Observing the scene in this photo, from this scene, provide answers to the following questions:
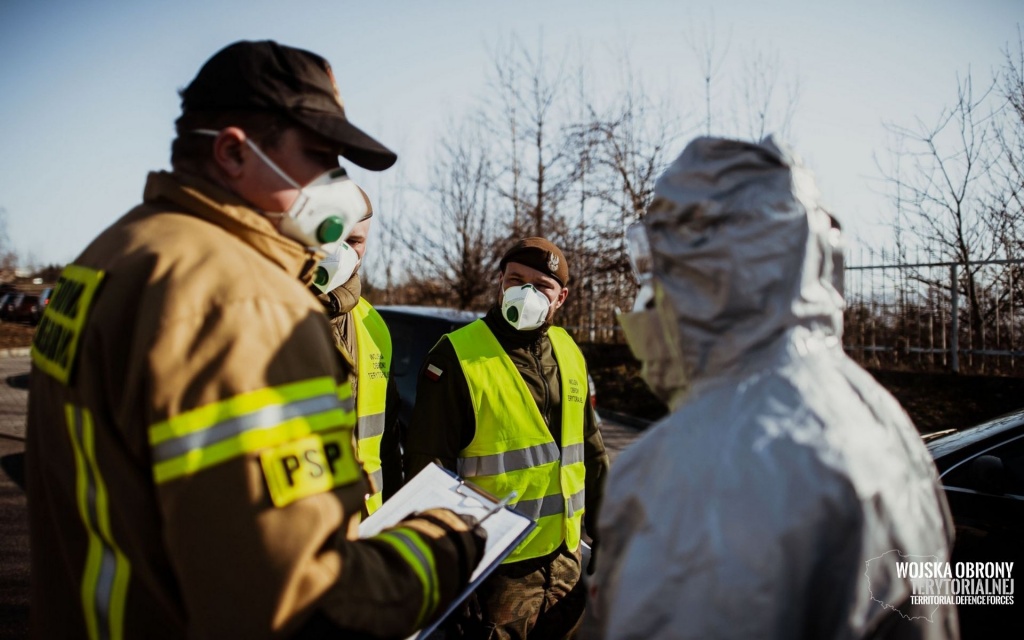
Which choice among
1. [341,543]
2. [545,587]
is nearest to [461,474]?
[545,587]

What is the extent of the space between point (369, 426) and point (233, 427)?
205 centimetres

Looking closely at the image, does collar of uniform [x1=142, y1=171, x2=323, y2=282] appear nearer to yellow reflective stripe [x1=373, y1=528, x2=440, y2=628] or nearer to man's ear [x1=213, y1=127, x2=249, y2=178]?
man's ear [x1=213, y1=127, x2=249, y2=178]

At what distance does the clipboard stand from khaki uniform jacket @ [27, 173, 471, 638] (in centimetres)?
18

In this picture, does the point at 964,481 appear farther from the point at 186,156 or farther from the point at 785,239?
the point at 186,156

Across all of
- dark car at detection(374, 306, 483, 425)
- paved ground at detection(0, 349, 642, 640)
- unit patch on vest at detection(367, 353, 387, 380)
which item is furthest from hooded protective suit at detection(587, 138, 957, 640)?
dark car at detection(374, 306, 483, 425)

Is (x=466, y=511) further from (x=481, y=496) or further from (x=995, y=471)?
(x=995, y=471)

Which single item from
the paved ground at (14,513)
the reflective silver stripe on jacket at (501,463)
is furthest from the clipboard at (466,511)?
the paved ground at (14,513)

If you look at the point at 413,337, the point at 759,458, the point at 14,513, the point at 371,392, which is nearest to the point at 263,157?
the point at 759,458

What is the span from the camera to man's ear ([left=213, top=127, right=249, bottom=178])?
1434 mm

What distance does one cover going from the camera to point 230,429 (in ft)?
3.84

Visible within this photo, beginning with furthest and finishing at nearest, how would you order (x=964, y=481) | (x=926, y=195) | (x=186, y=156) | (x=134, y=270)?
(x=926, y=195) → (x=964, y=481) → (x=186, y=156) → (x=134, y=270)

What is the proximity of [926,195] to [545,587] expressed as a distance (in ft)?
35.4

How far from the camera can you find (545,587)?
2.92 m

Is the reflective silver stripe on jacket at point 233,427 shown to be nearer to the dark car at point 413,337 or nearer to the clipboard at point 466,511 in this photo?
the clipboard at point 466,511
